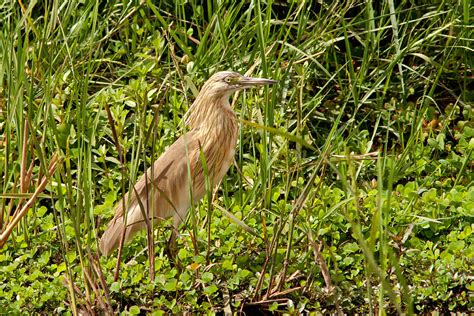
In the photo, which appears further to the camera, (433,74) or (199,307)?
(433,74)

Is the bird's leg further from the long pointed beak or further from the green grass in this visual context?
the long pointed beak

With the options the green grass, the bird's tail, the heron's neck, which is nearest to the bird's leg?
the green grass

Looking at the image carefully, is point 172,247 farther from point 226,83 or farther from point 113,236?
point 226,83

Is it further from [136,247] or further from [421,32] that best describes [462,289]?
[421,32]

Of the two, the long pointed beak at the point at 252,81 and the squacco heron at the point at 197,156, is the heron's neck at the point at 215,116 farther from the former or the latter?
the long pointed beak at the point at 252,81

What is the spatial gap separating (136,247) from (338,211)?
78 centimetres

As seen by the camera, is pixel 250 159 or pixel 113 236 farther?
pixel 250 159

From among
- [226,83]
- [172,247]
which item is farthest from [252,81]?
[172,247]

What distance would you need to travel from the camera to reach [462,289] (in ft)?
13.8

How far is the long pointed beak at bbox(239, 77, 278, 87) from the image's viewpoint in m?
4.54

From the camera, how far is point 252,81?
184 inches

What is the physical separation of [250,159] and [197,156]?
1.27ft

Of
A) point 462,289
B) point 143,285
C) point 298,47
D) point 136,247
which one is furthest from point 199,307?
point 298,47

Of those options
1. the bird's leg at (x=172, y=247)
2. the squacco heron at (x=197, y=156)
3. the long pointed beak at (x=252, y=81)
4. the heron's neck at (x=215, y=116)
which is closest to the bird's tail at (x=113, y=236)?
the squacco heron at (x=197, y=156)
